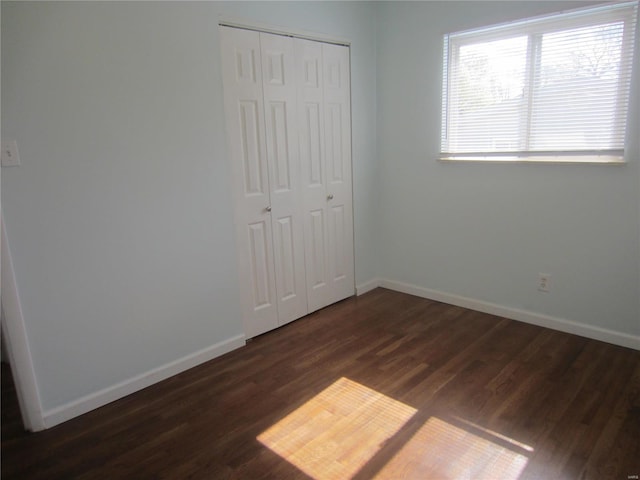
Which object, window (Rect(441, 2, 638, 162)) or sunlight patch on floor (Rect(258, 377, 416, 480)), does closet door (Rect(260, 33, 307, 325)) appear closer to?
sunlight patch on floor (Rect(258, 377, 416, 480))

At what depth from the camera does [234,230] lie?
2.82 metres

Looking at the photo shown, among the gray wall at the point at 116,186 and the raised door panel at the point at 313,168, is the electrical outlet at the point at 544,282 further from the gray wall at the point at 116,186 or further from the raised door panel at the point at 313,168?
the gray wall at the point at 116,186

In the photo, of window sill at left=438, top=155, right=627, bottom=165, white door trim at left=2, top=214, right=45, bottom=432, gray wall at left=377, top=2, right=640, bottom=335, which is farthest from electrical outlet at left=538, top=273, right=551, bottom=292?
white door trim at left=2, top=214, right=45, bottom=432

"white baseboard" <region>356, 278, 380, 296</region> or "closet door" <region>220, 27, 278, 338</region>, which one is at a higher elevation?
"closet door" <region>220, 27, 278, 338</region>

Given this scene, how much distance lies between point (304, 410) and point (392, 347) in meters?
0.87

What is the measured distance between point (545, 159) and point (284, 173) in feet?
5.86

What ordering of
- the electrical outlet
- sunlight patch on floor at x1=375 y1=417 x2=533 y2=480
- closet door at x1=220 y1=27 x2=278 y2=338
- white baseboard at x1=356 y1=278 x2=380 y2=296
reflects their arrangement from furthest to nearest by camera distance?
white baseboard at x1=356 y1=278 x2=380 y2=296 < the electrical outlet < closet door at x1=220 y1=27 x2=278 y2=338 < sunlight patch on floor at x1=375 y1=417 x2=533 y2=480

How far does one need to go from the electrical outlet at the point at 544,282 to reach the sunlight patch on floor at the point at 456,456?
4.65 feet

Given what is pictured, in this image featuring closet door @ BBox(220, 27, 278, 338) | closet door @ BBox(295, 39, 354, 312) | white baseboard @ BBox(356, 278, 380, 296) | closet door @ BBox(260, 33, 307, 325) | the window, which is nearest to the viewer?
the window

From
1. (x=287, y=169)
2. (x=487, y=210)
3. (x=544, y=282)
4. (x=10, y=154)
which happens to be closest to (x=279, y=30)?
(x=287, y=169)

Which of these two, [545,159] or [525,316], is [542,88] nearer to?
[545,159]

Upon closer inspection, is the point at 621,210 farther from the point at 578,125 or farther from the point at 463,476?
the point at 463,476

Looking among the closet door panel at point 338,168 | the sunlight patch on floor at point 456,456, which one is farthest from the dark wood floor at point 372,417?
the closet door panel at point 338,168

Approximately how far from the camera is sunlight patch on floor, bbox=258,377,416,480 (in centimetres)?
187
